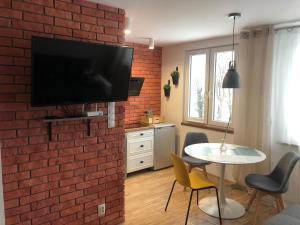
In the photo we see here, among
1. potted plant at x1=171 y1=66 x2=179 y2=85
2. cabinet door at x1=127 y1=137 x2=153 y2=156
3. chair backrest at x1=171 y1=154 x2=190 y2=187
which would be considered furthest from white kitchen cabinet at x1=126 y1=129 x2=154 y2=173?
chair backrest at x1=171 y1=154 x2=190 y2=187

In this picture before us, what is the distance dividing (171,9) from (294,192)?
8.90ft

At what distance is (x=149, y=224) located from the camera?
2.81 m

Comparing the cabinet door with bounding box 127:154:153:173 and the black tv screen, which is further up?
the black tv screen

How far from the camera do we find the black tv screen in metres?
1.88

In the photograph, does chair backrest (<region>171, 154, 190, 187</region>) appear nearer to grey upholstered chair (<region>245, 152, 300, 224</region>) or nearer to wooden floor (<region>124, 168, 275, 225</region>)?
wooden floor (<region>124, 168, 275, 225</region>)

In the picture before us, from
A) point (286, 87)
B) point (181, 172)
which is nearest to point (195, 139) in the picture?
point (181, 172)

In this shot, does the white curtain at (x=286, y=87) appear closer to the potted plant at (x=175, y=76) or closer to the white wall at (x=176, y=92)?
the white wall at (x=176, y=92)

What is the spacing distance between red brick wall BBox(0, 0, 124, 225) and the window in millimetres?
2090

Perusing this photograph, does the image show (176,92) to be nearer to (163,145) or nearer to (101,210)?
(163,145)

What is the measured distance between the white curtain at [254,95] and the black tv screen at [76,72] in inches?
74.7

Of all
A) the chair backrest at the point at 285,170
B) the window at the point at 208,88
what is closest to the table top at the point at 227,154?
the chair backrest at the point at 285,170

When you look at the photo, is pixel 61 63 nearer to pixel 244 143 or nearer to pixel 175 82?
pixel 244 143

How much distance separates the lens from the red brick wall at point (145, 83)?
463 cm

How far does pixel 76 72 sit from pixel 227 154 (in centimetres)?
197
